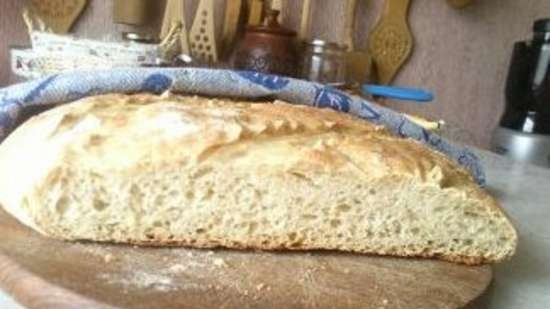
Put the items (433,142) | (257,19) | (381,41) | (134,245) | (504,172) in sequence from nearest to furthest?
(134,245), (433,142), (504,172), (257,19), (381,41)

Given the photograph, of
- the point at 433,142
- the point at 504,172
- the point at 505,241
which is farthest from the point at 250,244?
the point at 504,172

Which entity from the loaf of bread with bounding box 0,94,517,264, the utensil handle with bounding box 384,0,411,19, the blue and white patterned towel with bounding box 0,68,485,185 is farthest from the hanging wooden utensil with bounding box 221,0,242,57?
the loaf of bread with bounding box 0,94,517,264

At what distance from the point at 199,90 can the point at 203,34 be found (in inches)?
26.2

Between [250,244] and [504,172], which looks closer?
[250,244]

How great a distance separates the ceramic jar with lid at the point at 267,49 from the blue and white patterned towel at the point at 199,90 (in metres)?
0.50

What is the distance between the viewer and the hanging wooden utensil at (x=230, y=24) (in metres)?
1.50

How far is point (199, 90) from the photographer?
834mm

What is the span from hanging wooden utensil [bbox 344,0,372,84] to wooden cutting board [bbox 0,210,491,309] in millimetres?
1016

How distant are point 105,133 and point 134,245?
11cm

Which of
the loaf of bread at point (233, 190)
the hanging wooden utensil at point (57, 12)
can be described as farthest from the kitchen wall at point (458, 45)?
the loaf of bread at point (233, 190)

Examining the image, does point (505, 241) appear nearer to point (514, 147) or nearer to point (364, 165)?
point (364, 165)

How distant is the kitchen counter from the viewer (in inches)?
24.0

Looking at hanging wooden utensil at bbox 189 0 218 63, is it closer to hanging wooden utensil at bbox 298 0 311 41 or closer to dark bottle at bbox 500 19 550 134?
hanging wooden utensil at bbox 298 0 311 41

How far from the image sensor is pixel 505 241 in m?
0.63
